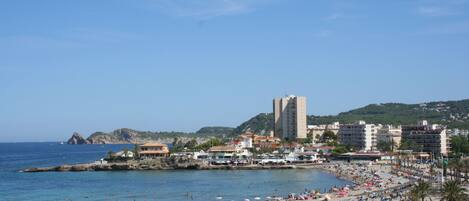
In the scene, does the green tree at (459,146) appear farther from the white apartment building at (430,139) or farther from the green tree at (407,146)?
the green tree at (407,146)

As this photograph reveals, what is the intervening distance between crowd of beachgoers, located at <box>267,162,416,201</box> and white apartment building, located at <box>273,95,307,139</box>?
55.5 meters

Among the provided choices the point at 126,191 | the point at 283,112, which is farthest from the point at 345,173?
the point at 283,112

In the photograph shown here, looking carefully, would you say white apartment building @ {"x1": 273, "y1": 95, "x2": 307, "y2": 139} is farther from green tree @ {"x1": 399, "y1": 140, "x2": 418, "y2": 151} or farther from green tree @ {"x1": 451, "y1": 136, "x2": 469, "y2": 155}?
green tree @ {"x1": 451, "y1": 136, "x2": 469, "y2": 155}

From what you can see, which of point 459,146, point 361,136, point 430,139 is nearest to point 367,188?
point 459,146

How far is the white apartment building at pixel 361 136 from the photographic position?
121 meters

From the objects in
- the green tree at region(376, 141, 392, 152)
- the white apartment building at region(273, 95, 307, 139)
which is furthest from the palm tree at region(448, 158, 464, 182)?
the white apartment building at region(273, 95, 307, 139)

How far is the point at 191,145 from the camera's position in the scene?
125250 millimetres

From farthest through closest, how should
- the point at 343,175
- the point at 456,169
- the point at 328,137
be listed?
the point at 328,137
the point at 343,175
the point at 456,169

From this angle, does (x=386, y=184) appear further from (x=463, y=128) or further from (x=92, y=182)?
(x=463, y=128)

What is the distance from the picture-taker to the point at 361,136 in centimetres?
12225

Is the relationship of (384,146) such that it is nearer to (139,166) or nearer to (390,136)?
(390,136)

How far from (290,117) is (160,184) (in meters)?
74.8

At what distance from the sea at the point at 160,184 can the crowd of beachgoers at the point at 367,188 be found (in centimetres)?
226

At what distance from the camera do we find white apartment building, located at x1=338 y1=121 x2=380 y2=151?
121250mm
